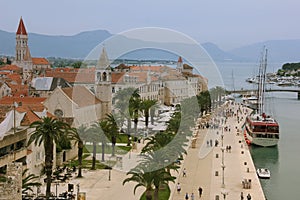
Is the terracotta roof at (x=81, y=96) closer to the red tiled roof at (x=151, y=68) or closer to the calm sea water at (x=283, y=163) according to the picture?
the calm sea water at (x=283, y=163)

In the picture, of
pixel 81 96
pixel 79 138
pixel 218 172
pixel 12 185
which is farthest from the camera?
pixel 81 96

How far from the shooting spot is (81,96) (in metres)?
55.7

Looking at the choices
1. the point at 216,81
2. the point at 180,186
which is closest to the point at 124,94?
the point at 180,186

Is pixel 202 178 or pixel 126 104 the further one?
pixel 126 104

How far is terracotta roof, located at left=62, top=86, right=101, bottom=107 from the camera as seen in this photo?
5309cm

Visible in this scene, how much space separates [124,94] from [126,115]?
839 centimetres

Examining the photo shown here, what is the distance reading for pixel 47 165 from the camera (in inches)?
1172

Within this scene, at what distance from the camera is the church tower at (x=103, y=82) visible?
186ft

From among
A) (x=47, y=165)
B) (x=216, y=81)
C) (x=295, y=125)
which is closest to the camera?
(x=47, y=165)

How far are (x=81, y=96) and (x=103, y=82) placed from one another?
456cm

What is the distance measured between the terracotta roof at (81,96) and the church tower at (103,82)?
1125mm

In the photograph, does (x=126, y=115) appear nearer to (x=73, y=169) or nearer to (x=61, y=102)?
(x=61, y=102)

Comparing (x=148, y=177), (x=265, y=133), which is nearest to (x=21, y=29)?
(x=265, y=133)

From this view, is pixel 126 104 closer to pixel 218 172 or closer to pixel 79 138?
pixel 218 172
